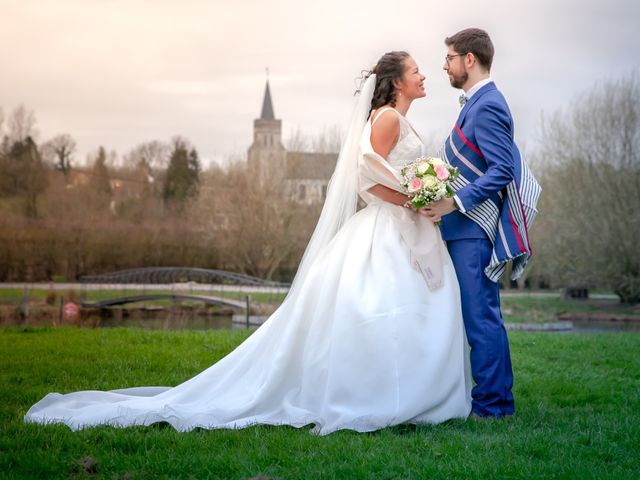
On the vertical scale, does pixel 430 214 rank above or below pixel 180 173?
below

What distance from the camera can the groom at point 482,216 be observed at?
16.7ft

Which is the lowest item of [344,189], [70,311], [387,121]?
[70,311]

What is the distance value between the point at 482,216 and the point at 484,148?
0.44 metres

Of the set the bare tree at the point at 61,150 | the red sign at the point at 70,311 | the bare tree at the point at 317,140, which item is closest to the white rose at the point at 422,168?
the red sign at the point at 70,311

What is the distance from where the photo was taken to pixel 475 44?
5.25 meters

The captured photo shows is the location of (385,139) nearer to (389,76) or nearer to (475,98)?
(389,76)

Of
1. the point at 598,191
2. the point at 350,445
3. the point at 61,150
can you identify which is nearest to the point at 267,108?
the point at 61,150

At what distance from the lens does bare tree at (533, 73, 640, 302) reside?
1243 inches

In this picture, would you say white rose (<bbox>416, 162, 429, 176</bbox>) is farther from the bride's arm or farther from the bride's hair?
the bride's hair

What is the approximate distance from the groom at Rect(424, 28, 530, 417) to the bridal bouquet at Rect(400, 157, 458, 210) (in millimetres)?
117

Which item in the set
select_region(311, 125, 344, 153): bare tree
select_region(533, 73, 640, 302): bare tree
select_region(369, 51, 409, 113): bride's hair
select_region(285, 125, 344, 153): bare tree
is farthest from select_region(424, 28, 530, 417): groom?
select_region(311, 125, 344, 153): bare tree

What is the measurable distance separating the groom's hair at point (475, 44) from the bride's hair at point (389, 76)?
1.24 ft

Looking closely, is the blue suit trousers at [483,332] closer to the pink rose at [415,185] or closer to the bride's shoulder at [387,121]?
the pink rose at [415,185]

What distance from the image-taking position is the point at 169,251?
46.0m
